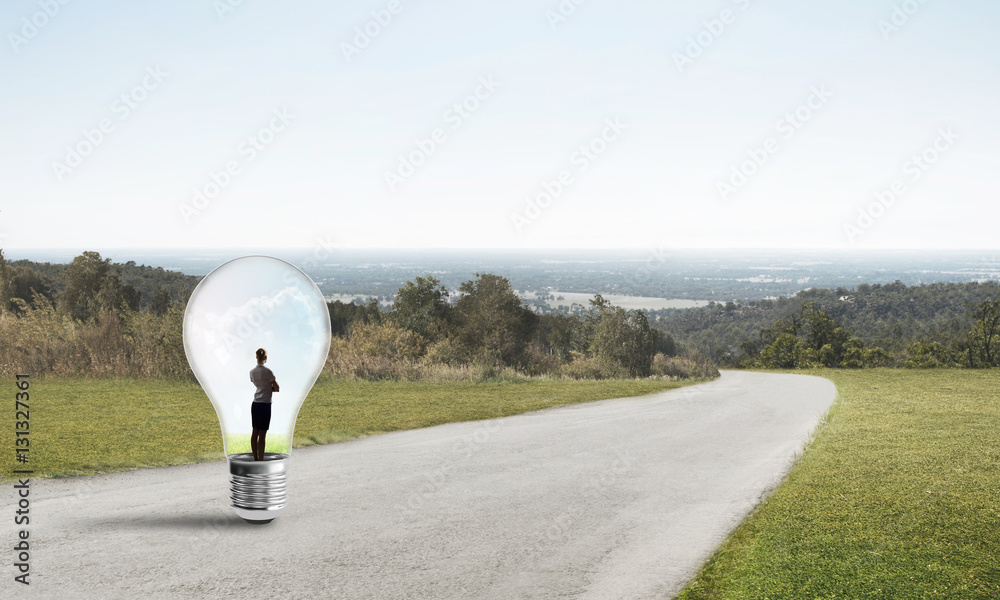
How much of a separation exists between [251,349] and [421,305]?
19594 millimetres

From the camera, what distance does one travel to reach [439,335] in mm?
22859

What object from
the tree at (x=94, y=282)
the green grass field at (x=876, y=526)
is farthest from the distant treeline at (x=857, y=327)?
the tree at (x=94, y=282)

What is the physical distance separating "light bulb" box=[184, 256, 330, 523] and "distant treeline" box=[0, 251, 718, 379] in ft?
36.6

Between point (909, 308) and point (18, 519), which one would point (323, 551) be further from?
point (909, 308)

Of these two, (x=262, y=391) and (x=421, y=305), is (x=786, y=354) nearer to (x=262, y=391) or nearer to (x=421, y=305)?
(x=421, y=305)

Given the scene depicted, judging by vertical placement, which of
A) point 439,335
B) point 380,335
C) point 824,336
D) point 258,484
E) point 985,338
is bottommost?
point 824,336

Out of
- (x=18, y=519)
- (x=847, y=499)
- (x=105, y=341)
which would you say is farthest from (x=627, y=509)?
(x=105, y=341)

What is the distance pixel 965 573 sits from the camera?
462 cm

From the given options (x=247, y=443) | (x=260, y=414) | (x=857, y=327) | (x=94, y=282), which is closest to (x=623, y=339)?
(x=94, y=282)

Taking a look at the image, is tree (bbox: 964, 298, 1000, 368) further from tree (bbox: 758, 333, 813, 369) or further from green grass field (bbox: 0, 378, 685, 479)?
green grass field (bbox: 0, 378, 685, 479)

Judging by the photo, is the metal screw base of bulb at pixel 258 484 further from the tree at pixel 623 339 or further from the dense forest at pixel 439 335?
the tree at pixel 623 339

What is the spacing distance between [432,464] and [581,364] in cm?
1493

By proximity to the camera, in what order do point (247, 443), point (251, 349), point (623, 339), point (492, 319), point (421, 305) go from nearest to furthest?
point (251, 349), point (247, 443), point (492, 319), point (421, 305), point (623, 339)

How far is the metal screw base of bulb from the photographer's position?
4.61 m
